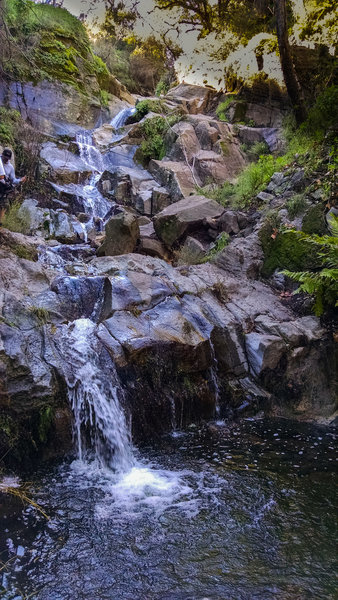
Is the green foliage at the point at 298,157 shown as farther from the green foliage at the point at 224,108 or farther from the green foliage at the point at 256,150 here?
the green foliage at the point at 224,108

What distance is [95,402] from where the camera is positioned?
5355 mm

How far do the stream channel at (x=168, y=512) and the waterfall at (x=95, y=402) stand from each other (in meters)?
0.01

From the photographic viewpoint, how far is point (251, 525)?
3.71 m

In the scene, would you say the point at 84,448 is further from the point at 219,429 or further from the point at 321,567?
the point at 321,567

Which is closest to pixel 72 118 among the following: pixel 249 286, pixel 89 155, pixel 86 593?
pixel 89 155

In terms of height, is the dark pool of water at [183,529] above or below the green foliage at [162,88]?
below

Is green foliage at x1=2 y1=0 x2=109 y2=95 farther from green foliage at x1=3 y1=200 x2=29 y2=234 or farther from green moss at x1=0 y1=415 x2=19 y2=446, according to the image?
green moss at x1=0 y1=415 x2=19 y2=446

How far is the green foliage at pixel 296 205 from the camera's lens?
27.2 ft

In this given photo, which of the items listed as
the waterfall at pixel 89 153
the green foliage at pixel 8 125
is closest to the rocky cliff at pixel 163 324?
the green foliage at pixel 8 125

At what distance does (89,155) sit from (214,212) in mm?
6768

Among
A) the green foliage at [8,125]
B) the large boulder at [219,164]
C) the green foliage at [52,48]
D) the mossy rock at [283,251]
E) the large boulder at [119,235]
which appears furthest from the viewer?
the green foliage at [52,48]

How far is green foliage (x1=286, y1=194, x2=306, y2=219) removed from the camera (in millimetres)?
8305

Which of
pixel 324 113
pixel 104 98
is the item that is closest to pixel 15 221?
pixel 324 113

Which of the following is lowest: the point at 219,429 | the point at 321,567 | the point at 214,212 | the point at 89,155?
the point at 321,567
